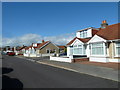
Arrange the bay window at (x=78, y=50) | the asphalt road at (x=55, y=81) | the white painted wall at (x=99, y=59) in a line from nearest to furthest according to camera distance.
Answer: the asphalt road at (x=55, y=81) < the white painted wall at (x=99, y=59) < the bay window at (x=78, y=50)

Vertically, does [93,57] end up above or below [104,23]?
below

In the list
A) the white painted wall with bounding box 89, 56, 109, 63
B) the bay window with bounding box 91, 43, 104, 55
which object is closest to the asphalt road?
the white painted wall with bounding box 89, 56, 109, 63

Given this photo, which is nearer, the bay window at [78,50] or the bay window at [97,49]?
the bay window at [97,49]

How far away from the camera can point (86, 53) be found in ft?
68.4

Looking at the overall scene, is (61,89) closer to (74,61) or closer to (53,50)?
(74,61)

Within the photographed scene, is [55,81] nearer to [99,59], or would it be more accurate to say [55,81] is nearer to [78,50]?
[99,59]

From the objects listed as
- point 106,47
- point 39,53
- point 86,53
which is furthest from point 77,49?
point 39,53

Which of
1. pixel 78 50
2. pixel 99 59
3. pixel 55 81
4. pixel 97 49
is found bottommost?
pixel 55 81

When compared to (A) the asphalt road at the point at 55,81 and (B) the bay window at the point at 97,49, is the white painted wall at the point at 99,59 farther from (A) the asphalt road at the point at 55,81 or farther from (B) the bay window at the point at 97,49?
(A) the asphalt road at the point at 55,81

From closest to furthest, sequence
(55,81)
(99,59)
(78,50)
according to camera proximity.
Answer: (55,81), (99,59), (78,50)

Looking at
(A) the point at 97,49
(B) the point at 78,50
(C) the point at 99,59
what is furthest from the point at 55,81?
(B) the point at 78,50

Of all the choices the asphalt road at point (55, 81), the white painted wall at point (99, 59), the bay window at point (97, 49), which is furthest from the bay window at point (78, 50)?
the asphalt road at point (55, 81)

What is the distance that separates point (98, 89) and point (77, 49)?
1645 centimetres

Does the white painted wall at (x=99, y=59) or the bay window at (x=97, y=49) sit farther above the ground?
the bay window at (x=97, y=49)
